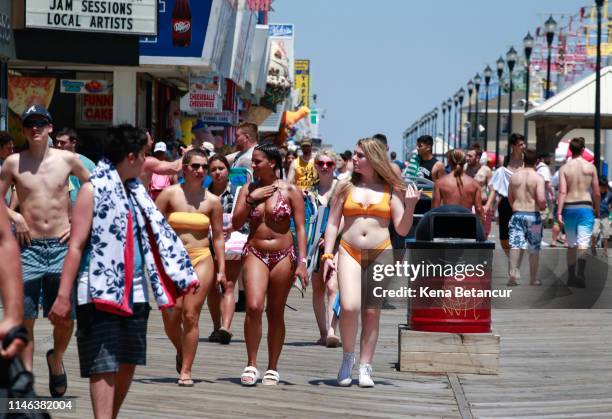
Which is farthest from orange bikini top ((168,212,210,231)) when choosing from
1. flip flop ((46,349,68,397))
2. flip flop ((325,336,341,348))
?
flip flop ((325,336,341,348))

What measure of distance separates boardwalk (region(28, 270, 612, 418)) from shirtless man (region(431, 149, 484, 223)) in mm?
3329

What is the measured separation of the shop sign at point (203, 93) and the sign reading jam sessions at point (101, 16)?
18.9 feet

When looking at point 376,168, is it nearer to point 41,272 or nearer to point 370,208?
point 370,208

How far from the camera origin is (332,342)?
12219 mm

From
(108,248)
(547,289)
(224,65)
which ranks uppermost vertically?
(224,65)

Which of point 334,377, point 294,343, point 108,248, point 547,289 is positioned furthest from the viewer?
point 547,289

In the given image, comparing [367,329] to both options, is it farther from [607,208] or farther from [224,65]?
[224,65]

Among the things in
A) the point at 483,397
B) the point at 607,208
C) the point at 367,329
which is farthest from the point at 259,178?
the point at 607,208

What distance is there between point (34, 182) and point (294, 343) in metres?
4.15

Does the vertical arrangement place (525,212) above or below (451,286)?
above

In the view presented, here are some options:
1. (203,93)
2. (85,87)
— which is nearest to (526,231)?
(85,87)

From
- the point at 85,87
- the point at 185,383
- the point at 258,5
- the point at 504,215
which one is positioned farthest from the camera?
the point at 258,5

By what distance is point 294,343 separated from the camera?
1254cm

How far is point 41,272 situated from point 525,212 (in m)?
10.1
